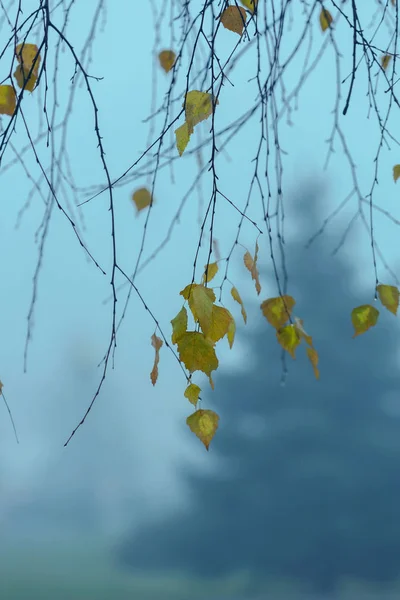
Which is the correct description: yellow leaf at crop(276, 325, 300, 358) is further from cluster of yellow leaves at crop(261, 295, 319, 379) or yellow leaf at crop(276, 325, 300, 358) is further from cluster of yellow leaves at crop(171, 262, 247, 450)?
cluster of yellow leaves at crop(171, 262, 247, 450)

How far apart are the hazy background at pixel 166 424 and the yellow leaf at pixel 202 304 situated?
4.20 feet

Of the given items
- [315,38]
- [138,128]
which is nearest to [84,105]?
[138,128]

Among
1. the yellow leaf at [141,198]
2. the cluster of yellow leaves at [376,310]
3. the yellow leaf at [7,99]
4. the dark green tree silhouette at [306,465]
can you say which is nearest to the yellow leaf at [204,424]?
the cluster of yellow leaves at [376,310]

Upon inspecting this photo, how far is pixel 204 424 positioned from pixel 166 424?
1.31 meters

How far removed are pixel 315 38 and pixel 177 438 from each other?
1.20 meters

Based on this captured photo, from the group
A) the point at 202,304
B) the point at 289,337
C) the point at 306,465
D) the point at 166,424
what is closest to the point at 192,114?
the point at 202,304

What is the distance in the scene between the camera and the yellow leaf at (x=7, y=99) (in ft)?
2.58

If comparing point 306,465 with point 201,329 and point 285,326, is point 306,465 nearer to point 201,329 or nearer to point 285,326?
point 285,326

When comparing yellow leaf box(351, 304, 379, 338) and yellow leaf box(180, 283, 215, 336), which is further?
yellow leaf box(351, 304, 379, 338)

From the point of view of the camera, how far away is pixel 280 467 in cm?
236

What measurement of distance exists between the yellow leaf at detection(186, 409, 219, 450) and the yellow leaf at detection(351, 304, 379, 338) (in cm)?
21

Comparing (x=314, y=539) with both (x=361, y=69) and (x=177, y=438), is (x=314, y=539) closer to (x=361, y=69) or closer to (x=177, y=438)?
(x=177, y=438)

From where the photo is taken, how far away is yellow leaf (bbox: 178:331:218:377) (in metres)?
0.68

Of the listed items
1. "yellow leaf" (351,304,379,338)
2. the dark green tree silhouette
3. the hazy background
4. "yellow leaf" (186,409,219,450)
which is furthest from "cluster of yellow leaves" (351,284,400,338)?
the dark green tree silhouette
